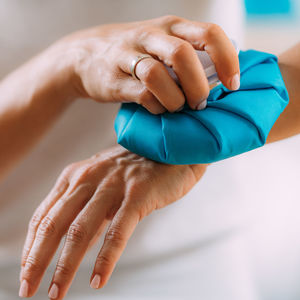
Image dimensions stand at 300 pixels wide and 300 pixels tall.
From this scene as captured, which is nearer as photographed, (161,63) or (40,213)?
(161,63)

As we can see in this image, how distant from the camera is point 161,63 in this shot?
1.65 feet

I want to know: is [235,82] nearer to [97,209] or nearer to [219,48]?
[219,48]

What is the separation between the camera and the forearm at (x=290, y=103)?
66 cm

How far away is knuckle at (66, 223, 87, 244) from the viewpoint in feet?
1.74

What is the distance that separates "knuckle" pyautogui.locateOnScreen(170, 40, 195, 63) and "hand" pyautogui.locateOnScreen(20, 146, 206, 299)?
0.65 ft

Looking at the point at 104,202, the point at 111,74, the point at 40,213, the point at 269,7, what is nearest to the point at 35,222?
the point at 40,213

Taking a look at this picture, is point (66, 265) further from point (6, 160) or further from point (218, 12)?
point (218, 12)

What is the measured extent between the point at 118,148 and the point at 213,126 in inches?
9.7

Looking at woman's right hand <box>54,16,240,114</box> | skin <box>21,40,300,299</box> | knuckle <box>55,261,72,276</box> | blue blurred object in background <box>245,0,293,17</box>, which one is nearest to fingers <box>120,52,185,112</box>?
woman's right hand <box>54,16,240,114</box>

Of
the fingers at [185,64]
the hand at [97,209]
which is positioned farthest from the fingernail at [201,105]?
the hand at [97,209]

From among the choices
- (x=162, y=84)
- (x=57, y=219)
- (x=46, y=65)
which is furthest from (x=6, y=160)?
(x=162, y=84)

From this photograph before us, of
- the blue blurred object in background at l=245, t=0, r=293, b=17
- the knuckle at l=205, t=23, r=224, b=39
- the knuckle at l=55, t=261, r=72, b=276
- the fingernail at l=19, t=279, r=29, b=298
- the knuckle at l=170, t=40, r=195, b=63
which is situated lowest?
Answer: the fingernail at l=19, t=279, r=29, b=298

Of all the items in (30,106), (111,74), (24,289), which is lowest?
(24,289)

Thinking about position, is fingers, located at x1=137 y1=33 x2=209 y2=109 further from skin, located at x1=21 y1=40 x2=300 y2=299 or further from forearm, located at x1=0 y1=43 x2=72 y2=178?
forearm, located at x1=0 y1=43 x2=72 y2=178
